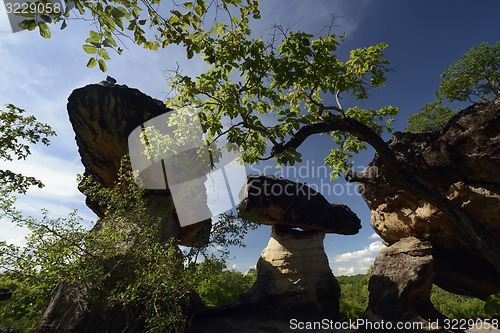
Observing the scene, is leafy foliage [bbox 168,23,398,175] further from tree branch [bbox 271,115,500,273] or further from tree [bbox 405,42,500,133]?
tree [bbox 405,42,500,133]

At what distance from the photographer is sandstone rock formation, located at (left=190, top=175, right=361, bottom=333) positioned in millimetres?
14672

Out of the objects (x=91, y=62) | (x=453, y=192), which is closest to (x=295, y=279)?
(x=453, y=192)

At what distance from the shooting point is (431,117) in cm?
2242

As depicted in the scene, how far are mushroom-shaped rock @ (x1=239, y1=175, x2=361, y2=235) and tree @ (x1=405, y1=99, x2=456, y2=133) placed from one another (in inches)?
450

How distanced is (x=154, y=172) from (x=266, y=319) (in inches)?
370

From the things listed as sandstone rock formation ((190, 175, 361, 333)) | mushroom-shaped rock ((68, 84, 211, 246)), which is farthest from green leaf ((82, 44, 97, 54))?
sandstone rock formation ((190, 175, 361, 333))

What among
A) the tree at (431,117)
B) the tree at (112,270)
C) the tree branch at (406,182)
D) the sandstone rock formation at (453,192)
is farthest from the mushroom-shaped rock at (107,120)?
the tree at (431,117)

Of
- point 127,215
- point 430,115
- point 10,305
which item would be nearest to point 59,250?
point 10,305

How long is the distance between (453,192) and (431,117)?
16.1 metres

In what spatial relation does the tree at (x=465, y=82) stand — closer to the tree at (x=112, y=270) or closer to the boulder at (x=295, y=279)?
the boulder at (x=295, y=279)

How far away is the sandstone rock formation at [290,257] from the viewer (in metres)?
14.7

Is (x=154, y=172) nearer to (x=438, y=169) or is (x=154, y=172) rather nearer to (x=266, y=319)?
(x=266, y=319)

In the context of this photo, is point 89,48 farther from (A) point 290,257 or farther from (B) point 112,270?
(A) point 290,257

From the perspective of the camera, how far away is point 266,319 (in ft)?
45.9
